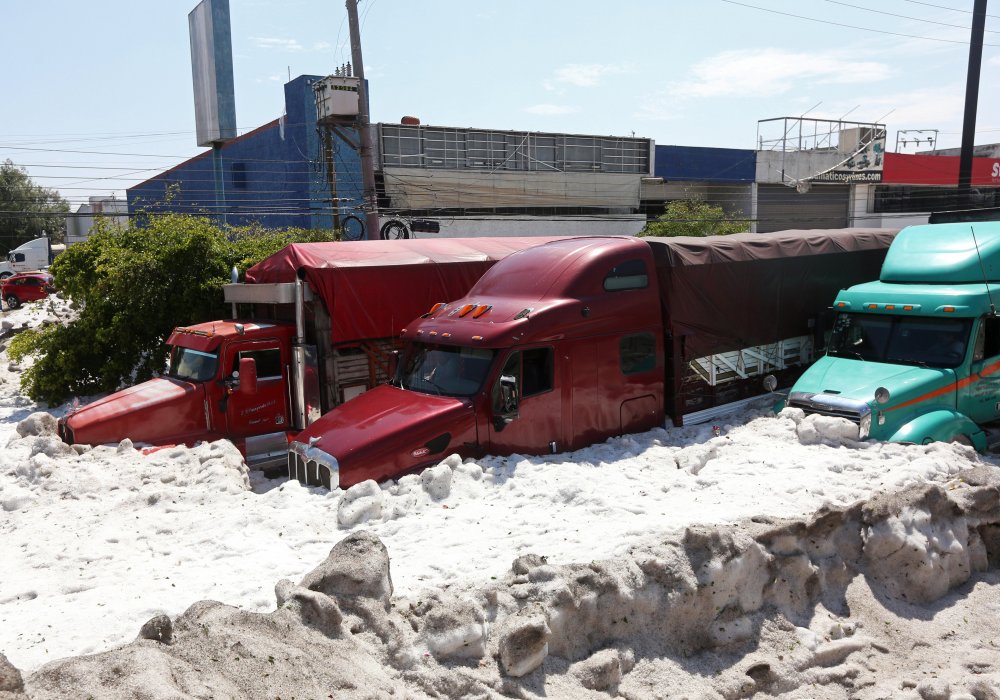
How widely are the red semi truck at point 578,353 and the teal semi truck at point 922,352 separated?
3.24ft

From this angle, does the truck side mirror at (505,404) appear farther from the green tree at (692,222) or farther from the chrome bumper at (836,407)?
the green tree at (692,222)

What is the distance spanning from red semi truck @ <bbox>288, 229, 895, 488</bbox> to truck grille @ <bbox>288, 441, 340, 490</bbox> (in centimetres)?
2

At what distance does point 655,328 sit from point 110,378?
10933 millimetres

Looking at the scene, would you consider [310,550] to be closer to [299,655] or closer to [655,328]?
[299,655]

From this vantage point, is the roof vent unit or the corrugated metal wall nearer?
the roof vent unit

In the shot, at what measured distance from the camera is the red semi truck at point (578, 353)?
29.1ft

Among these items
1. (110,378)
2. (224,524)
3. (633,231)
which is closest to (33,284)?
(110,378)

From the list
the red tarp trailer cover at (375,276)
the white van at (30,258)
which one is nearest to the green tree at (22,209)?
the white van at (30,258)

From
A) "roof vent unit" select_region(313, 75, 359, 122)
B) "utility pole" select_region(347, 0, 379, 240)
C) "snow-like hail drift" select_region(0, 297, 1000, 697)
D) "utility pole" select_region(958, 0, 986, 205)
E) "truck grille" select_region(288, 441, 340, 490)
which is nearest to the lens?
"snow-like hail drift" select_region(0, 297, 1000, 697)

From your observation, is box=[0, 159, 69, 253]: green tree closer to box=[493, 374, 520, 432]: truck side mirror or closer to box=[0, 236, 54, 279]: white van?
box=[0, 236, 54, 279]: white van

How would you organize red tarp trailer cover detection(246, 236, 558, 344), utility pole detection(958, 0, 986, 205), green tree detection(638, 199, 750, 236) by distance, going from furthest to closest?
1. green tree detection(638, 199, 750, 236)
2. utility pole detection(958, 0, 986, 205)
3. red tarp trailer cover detection(246, 236, 558, 344)

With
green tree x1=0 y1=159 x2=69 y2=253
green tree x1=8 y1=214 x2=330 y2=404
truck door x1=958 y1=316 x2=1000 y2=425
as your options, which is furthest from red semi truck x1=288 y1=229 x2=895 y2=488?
green tree x1=0 y1=159 x2=69 y2=253

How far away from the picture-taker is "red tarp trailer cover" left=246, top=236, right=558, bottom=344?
37.9 feet

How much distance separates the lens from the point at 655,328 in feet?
35.8
